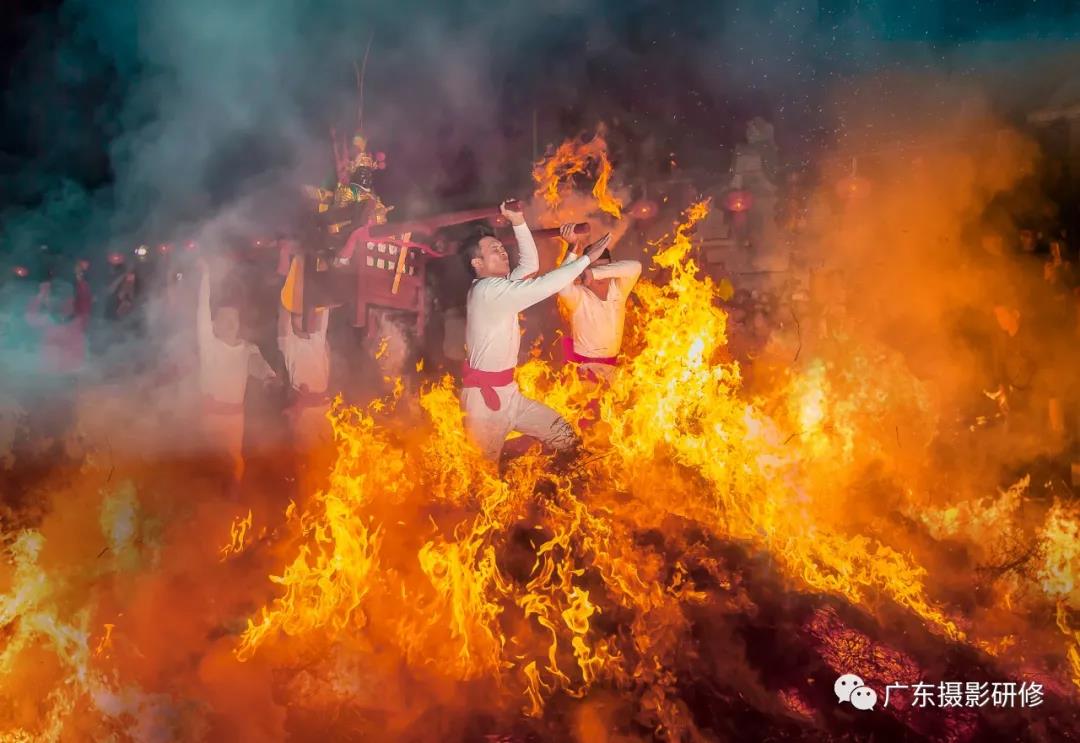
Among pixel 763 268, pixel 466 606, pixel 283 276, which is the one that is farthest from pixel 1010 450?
pixel 283 276

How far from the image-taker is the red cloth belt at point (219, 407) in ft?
23.1

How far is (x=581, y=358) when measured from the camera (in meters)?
7.20

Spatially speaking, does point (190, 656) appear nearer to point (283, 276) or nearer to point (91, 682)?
point (91, 682)

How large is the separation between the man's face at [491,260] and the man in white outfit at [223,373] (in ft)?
8.94

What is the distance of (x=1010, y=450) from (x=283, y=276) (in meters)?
7.94

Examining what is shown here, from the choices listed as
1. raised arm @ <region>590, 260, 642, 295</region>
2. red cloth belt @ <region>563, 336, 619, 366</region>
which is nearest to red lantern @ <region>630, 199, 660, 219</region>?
raised arm @ <region>590, 260, 642, 295</region>

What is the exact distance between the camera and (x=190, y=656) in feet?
18.1

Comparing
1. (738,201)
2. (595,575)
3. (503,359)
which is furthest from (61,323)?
(738,201)

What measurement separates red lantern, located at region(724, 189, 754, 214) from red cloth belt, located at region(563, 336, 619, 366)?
6.92 feet

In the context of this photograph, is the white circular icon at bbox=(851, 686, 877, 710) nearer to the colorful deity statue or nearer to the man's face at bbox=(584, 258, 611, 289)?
the man's face at bbox=(584, 258, 611, 289)

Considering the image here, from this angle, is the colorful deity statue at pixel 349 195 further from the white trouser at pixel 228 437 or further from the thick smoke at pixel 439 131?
the white trouser at pixel 228 437

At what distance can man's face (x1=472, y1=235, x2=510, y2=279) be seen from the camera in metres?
6.35

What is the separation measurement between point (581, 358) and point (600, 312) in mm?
522

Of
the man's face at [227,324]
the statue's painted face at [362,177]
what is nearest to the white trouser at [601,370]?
the statue's painted face at [362,177]
